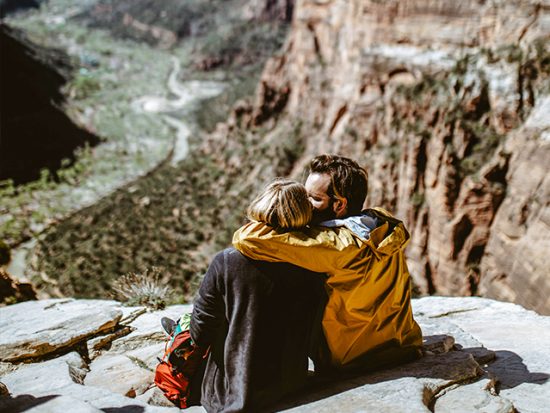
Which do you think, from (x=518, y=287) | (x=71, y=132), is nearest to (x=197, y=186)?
(x=518, y=287)

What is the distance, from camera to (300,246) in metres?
3.46

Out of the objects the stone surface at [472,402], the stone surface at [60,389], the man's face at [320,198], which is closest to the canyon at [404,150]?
the stone surface at [472,402]

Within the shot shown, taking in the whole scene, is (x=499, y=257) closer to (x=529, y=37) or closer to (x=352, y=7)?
(x=529, y=37)

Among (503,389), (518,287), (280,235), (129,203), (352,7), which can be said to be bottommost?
(129,203)

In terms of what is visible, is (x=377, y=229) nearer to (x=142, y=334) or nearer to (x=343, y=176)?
(x=343, y=176)

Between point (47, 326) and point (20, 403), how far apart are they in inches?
91.8

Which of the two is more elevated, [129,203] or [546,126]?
[546,126]

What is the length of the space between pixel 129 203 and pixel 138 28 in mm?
91405

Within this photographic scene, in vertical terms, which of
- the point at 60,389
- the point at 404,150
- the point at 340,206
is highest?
the point at 340,206

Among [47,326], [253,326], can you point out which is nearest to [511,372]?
[253,326]

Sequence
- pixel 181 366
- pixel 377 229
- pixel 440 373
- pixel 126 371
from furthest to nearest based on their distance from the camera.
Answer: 1. pixel 126 371
2. pixel 440 373
3. pixel 181 366
4. pixel 377 229

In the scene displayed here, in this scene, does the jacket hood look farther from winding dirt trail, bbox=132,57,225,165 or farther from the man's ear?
winding dirt trail, bbox=132,57,225,165

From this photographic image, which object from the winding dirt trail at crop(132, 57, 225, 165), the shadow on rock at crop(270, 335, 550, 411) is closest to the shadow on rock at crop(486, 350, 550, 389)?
the shadow on rock at crop(270, 335, 550, 411)

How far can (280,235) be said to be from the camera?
3438 millimetres
